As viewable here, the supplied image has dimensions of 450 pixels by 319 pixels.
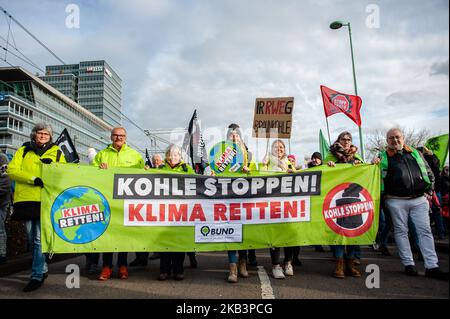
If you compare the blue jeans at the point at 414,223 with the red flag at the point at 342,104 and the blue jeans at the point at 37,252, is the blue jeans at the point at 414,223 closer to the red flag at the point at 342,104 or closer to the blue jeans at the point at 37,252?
the blue jeans at the point at 37,252

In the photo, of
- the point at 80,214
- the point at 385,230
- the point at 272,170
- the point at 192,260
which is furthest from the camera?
the point at 385,230

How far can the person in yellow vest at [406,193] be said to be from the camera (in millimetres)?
4383

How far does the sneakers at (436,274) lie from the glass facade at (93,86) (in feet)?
48.6

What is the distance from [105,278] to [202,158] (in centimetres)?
331

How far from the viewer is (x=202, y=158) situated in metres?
6.96

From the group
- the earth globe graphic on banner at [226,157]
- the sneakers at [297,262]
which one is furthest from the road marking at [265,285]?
the earth globe graphic on banner at [226,157]

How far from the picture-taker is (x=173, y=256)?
14.6 ft

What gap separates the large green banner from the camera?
168 inches

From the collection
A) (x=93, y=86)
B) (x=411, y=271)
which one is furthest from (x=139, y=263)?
(x=93, y=86)

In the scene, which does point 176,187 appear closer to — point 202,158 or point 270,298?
point 270,298

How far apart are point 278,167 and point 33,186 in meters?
3.41

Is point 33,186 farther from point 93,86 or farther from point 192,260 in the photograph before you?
point 93,86
